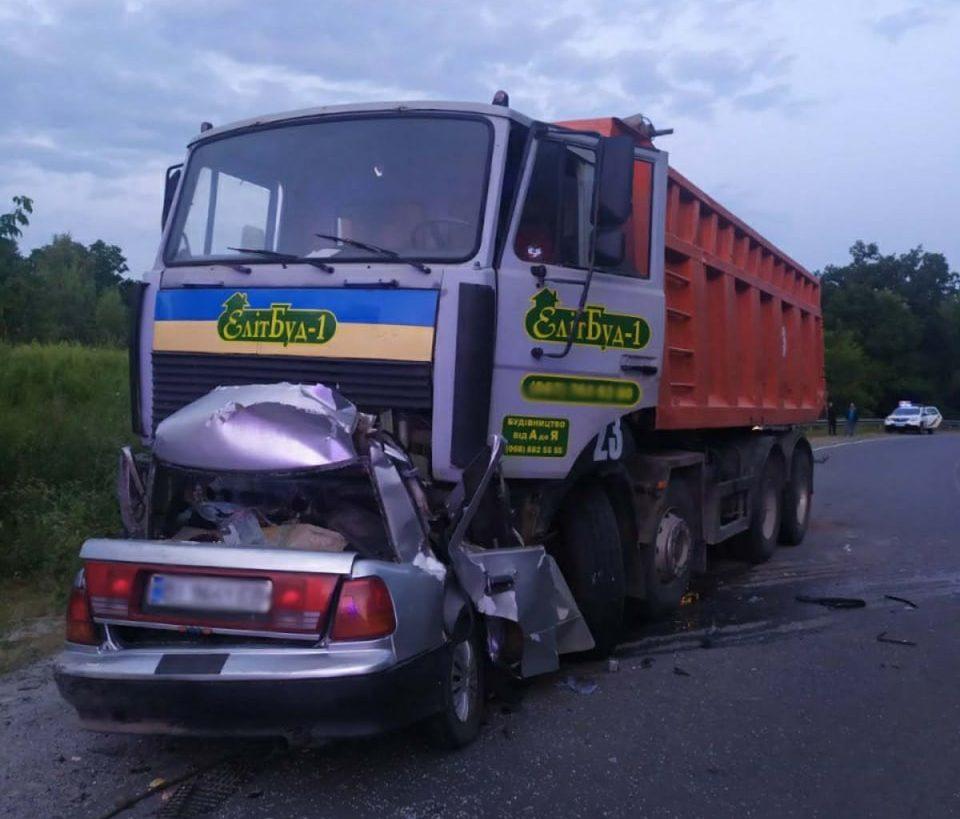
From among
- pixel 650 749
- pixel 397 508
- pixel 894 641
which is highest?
pixel 397 508

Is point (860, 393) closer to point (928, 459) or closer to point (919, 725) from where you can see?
point (928, 459)

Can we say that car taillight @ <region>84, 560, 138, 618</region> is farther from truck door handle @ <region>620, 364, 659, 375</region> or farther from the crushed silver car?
truck door handle @ <region>620, 364, 659, 375</region>

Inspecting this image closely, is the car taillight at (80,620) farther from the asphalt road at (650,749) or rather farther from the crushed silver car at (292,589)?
the asphalt road at (650,749)

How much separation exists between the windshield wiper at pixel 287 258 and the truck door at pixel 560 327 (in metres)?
0.88

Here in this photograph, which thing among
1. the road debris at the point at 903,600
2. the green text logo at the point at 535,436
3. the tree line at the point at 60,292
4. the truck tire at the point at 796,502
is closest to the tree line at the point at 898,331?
the tree line at the point at 60,292

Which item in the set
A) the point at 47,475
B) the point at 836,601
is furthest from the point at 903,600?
the point at 47,475

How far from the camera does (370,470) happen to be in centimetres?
455

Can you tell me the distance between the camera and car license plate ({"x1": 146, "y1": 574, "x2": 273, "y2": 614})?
4258mm

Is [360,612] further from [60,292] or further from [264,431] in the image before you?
[60,292]

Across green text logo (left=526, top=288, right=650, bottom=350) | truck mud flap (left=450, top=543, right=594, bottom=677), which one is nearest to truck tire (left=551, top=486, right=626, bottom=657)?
truck mud flap (left=450, top=543, right=594, bottom=677)

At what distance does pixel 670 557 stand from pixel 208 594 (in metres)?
3.76

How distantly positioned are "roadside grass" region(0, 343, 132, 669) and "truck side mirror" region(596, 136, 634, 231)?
→ 4.34m

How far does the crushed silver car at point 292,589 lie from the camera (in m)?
4.18

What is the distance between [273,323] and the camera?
542 centimetres
